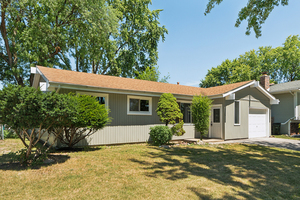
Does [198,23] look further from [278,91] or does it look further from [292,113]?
[292,113]

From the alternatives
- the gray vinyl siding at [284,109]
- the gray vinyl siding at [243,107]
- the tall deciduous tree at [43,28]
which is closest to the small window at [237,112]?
the gray vinyl siding at [243,107]

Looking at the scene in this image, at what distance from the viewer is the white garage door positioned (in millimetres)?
13711

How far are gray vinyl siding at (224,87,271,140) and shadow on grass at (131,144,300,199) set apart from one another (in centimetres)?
458

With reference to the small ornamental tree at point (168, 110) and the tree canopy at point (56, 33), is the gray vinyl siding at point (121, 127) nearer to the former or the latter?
the small ornamental tree at point (168, 110)

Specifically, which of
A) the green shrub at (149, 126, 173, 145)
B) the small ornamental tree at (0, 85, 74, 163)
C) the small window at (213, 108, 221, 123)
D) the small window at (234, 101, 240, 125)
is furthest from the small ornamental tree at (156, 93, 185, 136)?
the small ornamental tree at (0, 85, 74, 163)

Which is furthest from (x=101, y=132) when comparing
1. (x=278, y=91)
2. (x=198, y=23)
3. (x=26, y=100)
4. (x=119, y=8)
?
(x=119, y=8)

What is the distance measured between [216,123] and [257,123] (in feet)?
12.8

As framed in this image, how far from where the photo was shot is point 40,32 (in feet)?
53.1

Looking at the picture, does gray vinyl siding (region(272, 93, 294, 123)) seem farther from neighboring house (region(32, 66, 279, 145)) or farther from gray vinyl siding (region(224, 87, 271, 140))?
gray vinyl siding (region(224, 87, 271, 140))

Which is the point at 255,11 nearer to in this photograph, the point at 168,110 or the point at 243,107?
the point at 243,107

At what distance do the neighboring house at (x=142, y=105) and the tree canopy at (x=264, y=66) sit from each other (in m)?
20.0

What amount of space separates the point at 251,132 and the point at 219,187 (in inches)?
433

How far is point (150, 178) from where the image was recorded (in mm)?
4902

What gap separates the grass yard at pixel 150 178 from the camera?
3.96m
